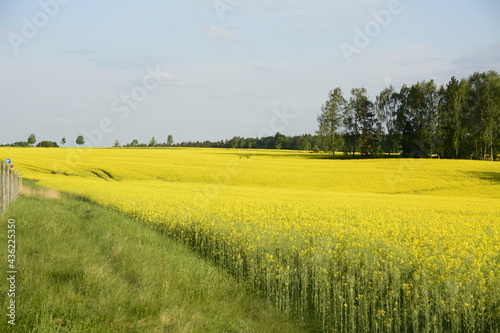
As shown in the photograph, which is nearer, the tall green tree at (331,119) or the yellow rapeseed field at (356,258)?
the yellow rapeseed field at (356,258)

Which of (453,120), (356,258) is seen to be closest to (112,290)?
(356,258)

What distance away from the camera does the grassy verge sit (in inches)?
193

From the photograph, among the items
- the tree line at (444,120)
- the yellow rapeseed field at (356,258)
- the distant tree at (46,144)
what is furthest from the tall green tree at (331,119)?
the distant tree at (46,144)

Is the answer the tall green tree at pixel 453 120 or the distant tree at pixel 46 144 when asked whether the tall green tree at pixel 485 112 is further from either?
the distant tree at pixel 46 144

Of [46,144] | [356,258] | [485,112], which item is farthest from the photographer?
[46,144]

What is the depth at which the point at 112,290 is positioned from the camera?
5.63m

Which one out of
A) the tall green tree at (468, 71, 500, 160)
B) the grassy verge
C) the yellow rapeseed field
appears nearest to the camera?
the grassy verge

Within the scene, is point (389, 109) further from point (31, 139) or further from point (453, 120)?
point (31, 139)

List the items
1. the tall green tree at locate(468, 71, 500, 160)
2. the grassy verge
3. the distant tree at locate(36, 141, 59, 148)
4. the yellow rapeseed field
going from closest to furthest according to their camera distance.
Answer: the grassy verge → the yellow rapeseed field → the tall green tree at locate(468, 71, 500, 160) → the distant tree at locate(36, 141, 59, 148)

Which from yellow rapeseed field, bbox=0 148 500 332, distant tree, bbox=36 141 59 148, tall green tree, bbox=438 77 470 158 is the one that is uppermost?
tall green tree, bbox=438 77 470 158

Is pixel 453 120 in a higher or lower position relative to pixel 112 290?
higher

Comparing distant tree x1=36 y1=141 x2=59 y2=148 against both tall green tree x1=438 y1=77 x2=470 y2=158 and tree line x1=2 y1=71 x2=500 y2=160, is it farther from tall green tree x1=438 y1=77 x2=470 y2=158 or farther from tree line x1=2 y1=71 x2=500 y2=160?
tall green tree x1=438 y1=77 x2=470 y2=158

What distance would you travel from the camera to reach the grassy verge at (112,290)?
4.91 meters

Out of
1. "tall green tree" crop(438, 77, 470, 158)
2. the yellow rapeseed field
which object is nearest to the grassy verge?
the yellow rapeseed field
